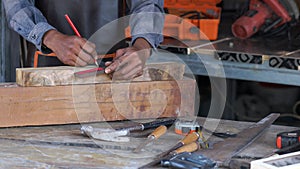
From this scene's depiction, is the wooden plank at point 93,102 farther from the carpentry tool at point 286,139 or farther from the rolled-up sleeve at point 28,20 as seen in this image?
the carpentry tool at point 286,139

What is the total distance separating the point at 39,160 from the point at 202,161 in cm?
44

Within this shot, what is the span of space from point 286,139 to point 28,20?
1.06m

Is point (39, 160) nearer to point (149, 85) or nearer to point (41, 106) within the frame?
point (41, 106)

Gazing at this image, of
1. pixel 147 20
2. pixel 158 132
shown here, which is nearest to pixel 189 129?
pixel 158 132

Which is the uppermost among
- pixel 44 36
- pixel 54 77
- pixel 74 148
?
pixel 44 36

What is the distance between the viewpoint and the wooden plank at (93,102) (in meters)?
2.14

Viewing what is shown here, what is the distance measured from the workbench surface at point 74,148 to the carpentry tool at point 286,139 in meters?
0.03

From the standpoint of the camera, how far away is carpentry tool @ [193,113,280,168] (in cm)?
179

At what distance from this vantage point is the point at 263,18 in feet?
14.1

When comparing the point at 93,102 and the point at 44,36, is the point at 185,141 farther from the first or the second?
the point at 44,36

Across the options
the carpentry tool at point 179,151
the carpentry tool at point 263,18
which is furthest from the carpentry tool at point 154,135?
the carpentry tool at point 263,18

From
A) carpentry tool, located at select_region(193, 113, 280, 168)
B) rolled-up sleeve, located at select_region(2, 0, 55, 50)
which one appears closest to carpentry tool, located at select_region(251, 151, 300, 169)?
carpentry tool, located at select_region(193, 113, 280, 168)

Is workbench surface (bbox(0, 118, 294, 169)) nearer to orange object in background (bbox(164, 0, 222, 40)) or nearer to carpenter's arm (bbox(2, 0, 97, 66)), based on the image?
carpenter's arm (bbox(2, 0, 97, 66))

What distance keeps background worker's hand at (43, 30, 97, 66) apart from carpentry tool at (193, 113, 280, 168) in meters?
0.59
